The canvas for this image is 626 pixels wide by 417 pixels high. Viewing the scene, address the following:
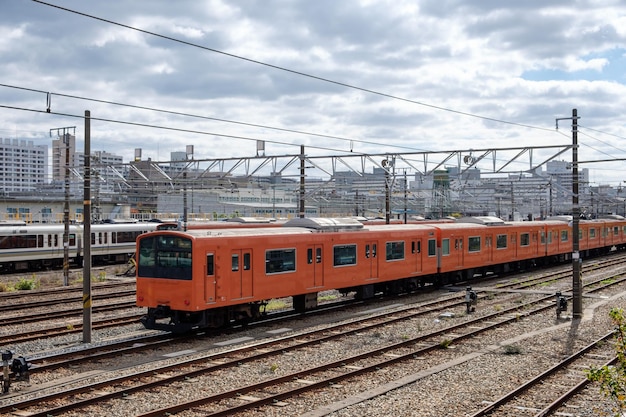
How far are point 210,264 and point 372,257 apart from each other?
7.69m

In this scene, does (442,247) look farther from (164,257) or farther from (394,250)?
(164,257)

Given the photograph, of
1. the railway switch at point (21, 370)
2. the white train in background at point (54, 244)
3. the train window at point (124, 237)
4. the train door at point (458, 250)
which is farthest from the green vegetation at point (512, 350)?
the train window at point (124, 237)

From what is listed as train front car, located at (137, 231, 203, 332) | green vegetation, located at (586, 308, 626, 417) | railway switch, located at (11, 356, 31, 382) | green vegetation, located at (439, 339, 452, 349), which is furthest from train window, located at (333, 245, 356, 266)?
green vegetation, located at (586, 308, 626, 417)

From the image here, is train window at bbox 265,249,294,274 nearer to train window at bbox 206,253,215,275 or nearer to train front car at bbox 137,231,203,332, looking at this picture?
train window at bbox 206,253,215,275

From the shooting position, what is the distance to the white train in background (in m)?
33.8

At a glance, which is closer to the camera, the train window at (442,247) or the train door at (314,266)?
the train door at (314,266)

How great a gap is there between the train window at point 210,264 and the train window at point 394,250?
848 cm

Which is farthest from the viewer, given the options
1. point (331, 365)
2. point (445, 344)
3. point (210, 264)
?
point (210, 264)

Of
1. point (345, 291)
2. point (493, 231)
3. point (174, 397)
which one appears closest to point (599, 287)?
point (493, 231)

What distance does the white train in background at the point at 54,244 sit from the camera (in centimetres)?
3384

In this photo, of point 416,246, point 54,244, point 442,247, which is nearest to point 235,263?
point 416,246

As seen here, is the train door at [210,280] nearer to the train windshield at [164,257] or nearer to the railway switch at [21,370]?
the train windshield at [164,257]

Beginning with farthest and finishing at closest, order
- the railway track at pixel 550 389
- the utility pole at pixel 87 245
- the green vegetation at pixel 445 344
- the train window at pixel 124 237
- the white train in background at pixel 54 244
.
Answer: the train window at pixel 124 237, the white train in background at pixel 54 244, the utility pole at pixel 87 245, the green vegetation at pixel 445 344, the railway track at pixel 550 389

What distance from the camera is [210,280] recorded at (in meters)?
16.0
